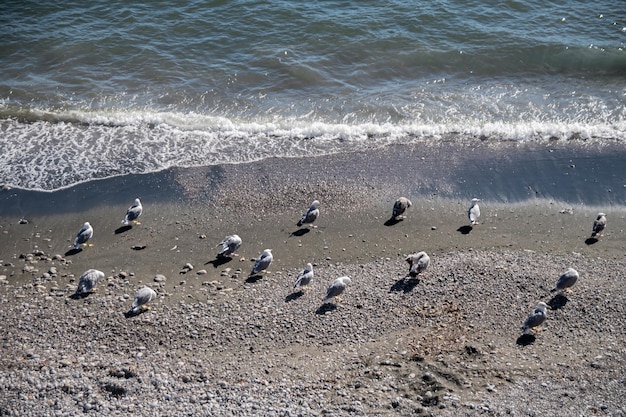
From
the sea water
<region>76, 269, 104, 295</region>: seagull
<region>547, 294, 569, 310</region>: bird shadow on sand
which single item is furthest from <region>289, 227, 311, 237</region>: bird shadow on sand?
<region>547, 294, 569, 310</region>: bird shadow on sand

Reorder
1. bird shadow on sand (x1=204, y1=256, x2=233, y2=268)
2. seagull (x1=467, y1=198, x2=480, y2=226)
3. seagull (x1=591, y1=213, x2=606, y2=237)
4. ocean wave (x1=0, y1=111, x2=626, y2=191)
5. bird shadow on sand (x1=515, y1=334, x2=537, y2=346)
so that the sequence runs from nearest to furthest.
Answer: bird shadow on sand (x1=515, y1=334, x2=537, y2=346) → bird shadow on sand (x1=204, y1=256, x2=233, y2=268) → seagull (x1=591, y1=213, x2=606, y2=237) → seagull (x1=467, y1=198, x2=480, y2=226) → ocean wave (x1=0, y1=111, x2=626, y2=191)

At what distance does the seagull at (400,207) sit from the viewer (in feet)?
49.2

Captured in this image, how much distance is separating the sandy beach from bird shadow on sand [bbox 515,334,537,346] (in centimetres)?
4

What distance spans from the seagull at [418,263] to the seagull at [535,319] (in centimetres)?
225

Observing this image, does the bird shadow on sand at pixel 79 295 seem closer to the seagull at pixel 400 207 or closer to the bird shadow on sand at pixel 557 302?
the seagull at pixel 400 207

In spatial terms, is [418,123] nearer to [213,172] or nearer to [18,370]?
[213,172]

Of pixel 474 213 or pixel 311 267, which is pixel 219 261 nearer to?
pixel 311 267

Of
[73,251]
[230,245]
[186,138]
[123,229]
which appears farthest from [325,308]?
[186,138]

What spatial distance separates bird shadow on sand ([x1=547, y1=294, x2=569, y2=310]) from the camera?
12.3 meters

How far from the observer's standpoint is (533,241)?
569 inches

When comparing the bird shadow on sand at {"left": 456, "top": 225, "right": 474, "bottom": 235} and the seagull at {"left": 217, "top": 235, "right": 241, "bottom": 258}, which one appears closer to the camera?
the seagull at {"left": 217, "top": 235, "right": 241, "bottom": 258}

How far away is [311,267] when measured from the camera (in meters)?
13.0

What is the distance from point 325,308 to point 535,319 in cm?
380

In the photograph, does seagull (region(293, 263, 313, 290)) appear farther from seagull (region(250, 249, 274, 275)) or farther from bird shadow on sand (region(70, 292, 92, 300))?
bird shadow on sand (region(70, 292, 92, 300))
